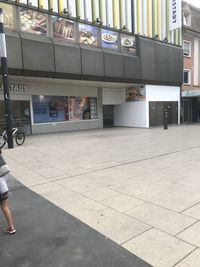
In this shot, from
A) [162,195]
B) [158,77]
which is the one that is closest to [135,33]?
[158,77]

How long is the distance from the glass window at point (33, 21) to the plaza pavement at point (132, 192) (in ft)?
25.2

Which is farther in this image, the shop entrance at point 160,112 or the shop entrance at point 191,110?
the shop entrance at point 191,110

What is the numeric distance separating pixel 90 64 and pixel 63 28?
2.59m

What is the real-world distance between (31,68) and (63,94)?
4297 millimetres

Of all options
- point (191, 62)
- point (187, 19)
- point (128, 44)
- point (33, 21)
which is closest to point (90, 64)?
point (128, 44)

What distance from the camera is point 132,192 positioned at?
491cm

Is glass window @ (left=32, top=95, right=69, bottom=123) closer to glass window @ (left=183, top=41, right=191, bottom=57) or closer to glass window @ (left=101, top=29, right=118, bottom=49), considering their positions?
glass window @ (left=101, top=29, right=118, bottom=49)

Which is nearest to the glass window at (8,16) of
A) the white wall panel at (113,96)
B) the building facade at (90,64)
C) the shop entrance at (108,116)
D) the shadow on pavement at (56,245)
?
the building facade at (90,64)

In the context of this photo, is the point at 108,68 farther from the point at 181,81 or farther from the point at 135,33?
the point at 181,81

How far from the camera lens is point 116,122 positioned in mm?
21797

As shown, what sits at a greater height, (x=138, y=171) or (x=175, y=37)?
(x=175, y=37)

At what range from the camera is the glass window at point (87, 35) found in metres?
15.6

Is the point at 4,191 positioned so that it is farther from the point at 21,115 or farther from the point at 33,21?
the point at 21,115

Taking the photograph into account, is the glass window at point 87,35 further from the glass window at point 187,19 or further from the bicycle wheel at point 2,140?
the glass window at point 187,19
